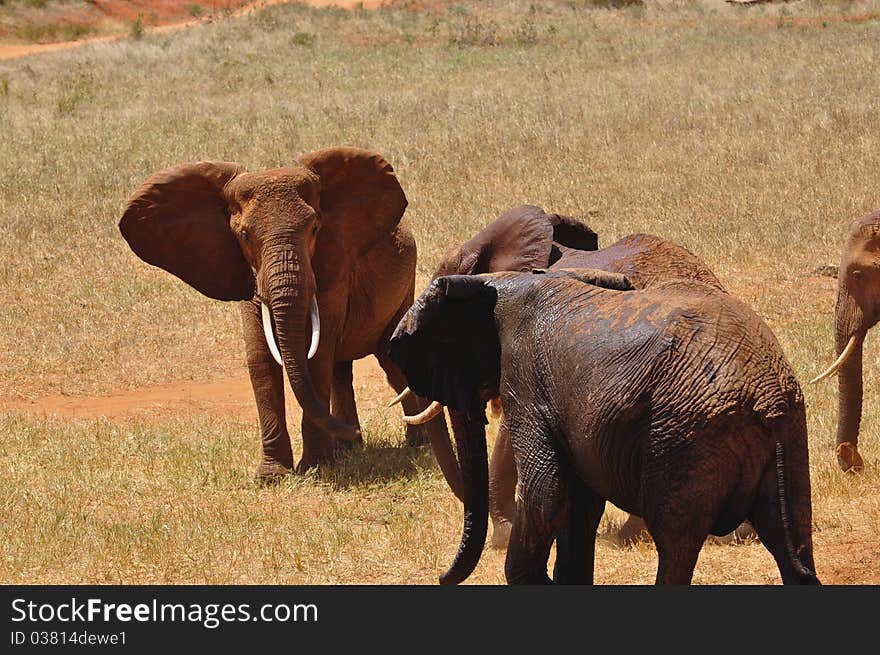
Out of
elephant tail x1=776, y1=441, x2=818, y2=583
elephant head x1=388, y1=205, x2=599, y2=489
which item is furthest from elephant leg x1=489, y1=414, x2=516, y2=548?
elephant tail x1=776, y1=441, x2=818, y2=583

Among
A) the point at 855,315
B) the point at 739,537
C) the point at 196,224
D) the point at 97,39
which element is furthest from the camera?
the point at 97,39

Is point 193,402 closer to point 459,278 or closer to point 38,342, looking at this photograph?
point 38,342

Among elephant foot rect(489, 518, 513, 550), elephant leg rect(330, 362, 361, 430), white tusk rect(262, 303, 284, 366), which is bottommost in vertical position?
elephant leg rect(330, 362, 361, 430)

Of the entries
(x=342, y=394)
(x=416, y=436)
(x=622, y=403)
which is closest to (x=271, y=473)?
(x=342, y=394)

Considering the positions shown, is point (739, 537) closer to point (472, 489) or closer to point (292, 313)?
point (472, 489)

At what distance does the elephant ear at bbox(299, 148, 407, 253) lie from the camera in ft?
31.3

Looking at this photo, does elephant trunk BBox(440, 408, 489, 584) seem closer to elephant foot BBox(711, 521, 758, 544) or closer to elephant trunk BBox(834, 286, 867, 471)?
elephant foot BBox(711, 521, 758, 544)

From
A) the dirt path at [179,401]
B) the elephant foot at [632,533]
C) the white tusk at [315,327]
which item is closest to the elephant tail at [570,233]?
the elephant foot at [632,533]

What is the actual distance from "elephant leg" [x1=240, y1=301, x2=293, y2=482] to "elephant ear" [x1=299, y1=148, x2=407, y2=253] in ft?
2.68

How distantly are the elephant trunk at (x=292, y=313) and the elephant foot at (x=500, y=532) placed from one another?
121cm

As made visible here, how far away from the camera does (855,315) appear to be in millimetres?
8625

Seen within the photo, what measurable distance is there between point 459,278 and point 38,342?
9.03 meters

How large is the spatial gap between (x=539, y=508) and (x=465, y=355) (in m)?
0.71

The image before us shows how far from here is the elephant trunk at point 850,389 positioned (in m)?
8.52
